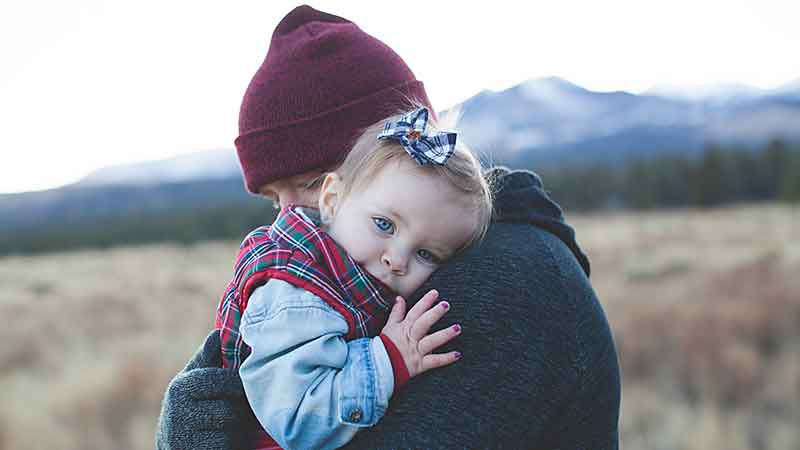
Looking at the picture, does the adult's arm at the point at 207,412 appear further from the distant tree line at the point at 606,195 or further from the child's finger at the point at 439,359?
the distant tree line at the point at 606,195

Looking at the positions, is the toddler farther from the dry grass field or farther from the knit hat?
the dry grass field

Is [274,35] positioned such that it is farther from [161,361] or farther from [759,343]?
[759,343]

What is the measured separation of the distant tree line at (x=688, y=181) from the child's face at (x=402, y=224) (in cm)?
3631

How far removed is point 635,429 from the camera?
6.13 m

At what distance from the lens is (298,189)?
2.15m

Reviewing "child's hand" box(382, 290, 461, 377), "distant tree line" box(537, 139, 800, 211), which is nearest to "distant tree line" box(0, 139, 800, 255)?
"distant tree line" box(537, 139, 800, 211)

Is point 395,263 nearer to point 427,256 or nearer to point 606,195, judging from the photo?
point 427,256

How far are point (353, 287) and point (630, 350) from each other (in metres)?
6.77

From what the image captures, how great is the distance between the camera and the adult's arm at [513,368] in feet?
4.44

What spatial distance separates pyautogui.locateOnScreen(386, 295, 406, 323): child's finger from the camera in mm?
1541

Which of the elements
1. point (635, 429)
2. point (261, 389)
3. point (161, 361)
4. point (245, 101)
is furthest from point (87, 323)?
point (261, 389)

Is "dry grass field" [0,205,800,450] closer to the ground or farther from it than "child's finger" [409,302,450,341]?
closer to the ground

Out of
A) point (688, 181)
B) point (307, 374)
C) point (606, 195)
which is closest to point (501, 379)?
point (307, 374)

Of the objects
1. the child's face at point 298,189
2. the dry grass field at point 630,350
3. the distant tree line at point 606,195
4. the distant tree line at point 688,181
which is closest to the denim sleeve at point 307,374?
the child's face at point 298,189
